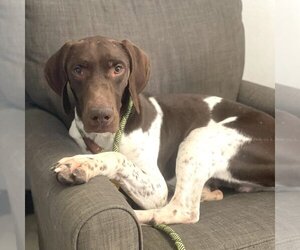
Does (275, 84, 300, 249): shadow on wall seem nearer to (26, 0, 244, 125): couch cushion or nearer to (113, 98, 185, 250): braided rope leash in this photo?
(113, 98, 185, 250): braided rope leash

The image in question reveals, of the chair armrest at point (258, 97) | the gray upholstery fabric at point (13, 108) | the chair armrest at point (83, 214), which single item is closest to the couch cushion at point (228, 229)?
the chair armrest at point (83, 214)

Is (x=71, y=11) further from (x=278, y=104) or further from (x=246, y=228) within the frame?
(x=246, y=228)

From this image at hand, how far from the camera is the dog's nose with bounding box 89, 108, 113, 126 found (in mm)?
1538

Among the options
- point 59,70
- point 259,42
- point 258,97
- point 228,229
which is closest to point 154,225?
point 228,229

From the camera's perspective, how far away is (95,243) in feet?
4.08

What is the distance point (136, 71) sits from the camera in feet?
5.69

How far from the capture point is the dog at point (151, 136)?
1.59 m

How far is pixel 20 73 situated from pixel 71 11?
34cm

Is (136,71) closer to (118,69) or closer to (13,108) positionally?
(118,69)

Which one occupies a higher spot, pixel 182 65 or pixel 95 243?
pixel 182 65

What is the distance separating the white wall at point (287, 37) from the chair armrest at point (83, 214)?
544mm

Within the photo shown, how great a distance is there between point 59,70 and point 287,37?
2.67ft

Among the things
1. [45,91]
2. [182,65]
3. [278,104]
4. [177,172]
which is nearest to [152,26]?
[182,65]

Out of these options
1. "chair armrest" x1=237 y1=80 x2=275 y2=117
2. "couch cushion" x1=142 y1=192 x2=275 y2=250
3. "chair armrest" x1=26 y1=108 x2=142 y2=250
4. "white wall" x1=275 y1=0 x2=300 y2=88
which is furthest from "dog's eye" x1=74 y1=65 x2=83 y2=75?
"chair armrest" x1=237 y1=80 x2=275 y2=117
